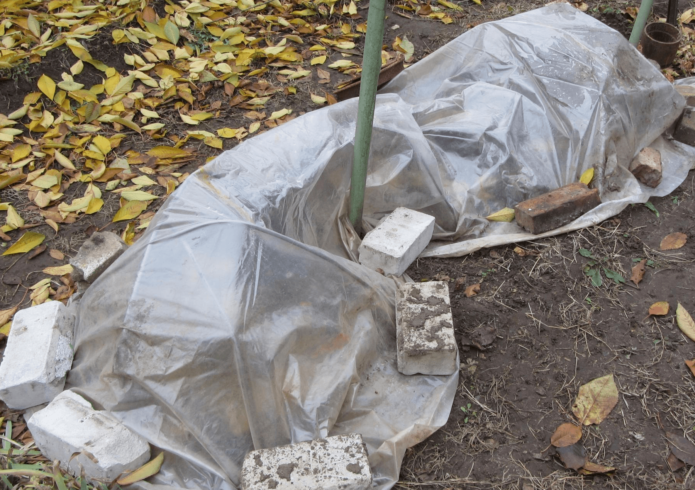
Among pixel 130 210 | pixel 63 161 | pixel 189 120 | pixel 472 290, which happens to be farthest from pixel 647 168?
pixel 63 161

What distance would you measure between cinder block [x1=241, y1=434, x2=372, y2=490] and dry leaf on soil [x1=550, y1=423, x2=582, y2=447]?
0.63m

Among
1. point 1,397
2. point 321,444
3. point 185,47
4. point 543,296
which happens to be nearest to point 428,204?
point 543,296

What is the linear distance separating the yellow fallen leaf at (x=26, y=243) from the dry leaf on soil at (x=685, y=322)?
2584 millimetres

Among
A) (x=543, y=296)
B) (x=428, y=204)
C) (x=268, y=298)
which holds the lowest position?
(x=543, y=296)

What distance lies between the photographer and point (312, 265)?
1.82 metres

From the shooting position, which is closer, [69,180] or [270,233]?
[270,233]

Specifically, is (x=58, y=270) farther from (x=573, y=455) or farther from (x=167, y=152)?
(x=573, y=455)

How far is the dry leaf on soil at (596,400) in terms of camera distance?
1.85m

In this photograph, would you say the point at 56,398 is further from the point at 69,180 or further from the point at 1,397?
the point at 69,180

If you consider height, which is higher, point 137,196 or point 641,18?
point 641,18

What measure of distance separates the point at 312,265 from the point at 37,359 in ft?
2.88

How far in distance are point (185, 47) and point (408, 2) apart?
5.26ft

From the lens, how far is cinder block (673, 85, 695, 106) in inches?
124

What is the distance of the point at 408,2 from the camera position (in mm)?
4059
